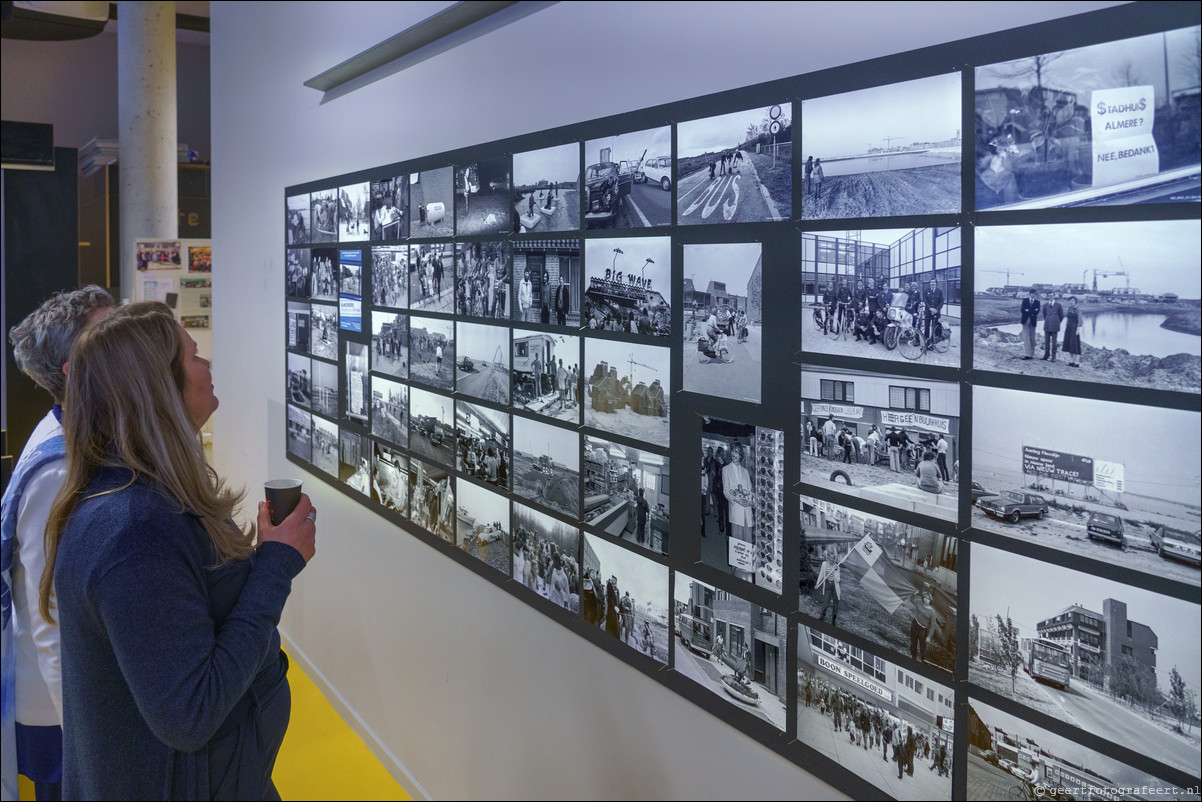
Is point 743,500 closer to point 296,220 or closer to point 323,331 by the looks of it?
point 323,331

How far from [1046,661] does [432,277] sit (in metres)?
2.10

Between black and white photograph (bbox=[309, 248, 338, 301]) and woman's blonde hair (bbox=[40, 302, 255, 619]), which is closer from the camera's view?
woman's blonde hair (bbox=[40, 302, 255, 619])

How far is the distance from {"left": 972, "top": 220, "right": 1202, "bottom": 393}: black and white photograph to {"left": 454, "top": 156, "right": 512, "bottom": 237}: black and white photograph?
4.70 ft

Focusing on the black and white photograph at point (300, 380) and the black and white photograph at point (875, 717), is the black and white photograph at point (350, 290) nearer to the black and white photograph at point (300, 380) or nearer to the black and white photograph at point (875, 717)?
the black and white photograph at point (300, 380)

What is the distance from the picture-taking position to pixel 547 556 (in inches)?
92.2

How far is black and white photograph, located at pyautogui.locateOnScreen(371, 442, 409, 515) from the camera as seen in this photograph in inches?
121

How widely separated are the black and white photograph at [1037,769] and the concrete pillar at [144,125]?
8387 mm

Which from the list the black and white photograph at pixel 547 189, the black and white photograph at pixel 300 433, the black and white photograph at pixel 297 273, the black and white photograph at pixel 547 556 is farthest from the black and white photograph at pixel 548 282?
the black and white photograph at pixel 300 433

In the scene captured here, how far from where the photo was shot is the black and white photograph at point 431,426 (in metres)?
2.77

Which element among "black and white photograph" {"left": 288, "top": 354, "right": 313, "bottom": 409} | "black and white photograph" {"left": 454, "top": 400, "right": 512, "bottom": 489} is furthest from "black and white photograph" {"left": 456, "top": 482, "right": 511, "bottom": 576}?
"black and white photograph" {"left": 288, "top": 354, "right": 313, "bottom": 409}

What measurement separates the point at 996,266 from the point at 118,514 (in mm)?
1398

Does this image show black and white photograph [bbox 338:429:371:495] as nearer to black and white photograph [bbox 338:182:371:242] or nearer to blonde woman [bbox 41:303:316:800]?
black and white photograph [bbox 338:182:371:242]

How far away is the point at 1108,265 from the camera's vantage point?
112cm

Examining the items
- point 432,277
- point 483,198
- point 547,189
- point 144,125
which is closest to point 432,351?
point 432,277
